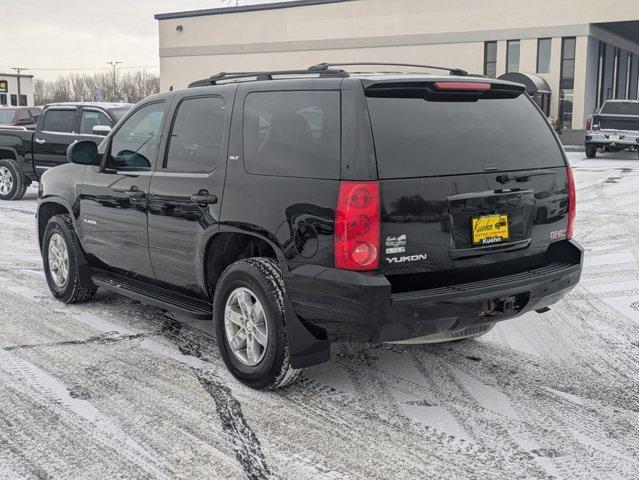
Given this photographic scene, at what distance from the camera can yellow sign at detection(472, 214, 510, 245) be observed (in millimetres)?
4074

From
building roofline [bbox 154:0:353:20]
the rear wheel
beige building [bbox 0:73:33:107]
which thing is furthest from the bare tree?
the rear wheel

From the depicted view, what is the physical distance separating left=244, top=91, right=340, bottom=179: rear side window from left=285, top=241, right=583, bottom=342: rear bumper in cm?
57

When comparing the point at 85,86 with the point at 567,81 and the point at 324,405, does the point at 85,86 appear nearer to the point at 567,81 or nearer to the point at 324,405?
the point at 567,81

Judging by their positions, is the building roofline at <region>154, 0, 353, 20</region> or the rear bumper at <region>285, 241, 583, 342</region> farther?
the building roofline at <region>154, 0, 353, 20</region>

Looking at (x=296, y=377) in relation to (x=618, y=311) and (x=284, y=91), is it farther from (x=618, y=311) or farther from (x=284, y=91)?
(x=618, y=311)

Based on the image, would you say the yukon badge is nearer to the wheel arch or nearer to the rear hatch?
the rear hatch

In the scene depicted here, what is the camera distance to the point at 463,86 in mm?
4199

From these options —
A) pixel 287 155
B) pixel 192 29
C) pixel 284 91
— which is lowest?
pixel 287 155

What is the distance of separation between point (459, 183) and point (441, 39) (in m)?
38.3

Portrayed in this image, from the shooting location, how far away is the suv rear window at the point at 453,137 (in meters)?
3.89

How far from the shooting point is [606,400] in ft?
14.1

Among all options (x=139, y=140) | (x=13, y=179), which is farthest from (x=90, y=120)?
(x=139, y=140)

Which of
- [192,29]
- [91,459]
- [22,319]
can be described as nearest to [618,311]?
[91,459]

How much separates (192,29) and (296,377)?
4877 centimetres
